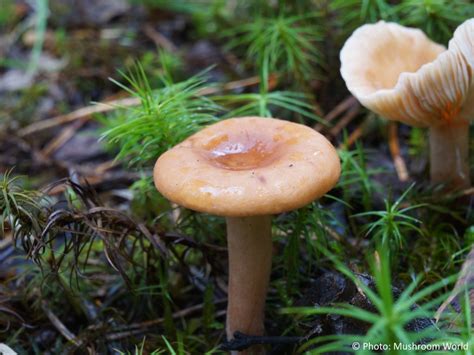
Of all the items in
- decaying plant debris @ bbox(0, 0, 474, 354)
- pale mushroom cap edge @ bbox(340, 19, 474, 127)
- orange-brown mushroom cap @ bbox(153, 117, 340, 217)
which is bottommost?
decaying plant debris @ bbox(0, 0, 474, 354)

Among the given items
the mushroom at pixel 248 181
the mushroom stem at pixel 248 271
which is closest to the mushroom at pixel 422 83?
the mushroom at pixel 248 181

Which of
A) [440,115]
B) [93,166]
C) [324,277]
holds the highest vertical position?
[440,115]

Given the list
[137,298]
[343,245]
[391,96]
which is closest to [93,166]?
[137,298]

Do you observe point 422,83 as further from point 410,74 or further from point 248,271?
point 248,271

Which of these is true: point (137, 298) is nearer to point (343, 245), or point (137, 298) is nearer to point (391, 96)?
point (343, 245)

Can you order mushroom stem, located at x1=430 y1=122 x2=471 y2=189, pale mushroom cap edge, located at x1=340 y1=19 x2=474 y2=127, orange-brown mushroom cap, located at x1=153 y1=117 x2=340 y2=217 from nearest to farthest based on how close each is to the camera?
orange-brown mushroom cap, located at x1=153 y1=117 x2=340 y2=217, pale mushroom cap edge, located at x1=340 y1=19 x2=474 y2=127, mushroom stem, located at x1=430 y1=122 x2=471 y2=189

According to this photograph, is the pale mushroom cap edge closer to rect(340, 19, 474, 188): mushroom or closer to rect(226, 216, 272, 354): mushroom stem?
rect(340, 19, 474, 188): mushroom

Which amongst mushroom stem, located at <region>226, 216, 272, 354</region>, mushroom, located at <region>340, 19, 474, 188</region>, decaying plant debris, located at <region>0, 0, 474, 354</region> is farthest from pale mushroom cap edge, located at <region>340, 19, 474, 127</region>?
mushroom stem, located at <region>226, 216, 272, 354</region>

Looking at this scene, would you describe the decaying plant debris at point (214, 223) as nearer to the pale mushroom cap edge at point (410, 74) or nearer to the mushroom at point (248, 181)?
the mushroom at point (248, 181)
